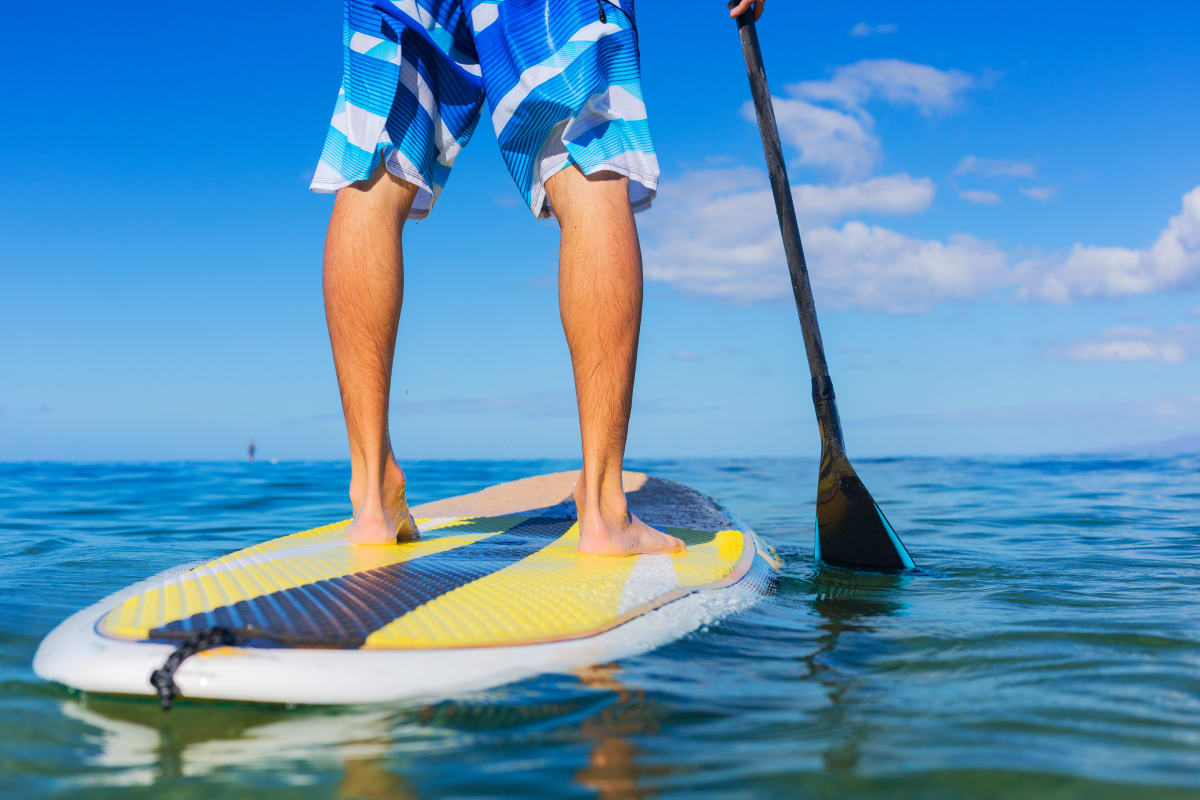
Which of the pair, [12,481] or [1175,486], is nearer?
[1175,486]

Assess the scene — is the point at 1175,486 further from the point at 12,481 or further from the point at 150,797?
the point at 12,481

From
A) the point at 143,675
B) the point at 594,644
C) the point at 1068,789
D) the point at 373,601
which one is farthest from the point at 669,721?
the point at 143,675

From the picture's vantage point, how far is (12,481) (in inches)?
348

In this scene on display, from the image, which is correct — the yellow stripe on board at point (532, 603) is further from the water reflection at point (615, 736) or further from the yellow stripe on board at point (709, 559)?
the water reflection at point (615, 736)

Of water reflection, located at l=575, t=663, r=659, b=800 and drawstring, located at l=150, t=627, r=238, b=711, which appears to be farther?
drawstring, located at l=150, t=627, r=238, b=711

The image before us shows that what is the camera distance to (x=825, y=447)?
2.87 meters

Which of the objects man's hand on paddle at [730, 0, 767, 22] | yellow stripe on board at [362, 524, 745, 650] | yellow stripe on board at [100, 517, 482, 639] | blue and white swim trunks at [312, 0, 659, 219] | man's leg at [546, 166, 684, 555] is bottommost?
yellow stripe on board at [362, 524, 745, 650]

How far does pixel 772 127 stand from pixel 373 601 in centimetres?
219

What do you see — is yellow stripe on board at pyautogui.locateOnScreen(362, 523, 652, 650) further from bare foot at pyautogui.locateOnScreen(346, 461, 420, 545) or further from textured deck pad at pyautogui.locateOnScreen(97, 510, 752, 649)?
bare foot at pyautogui.locateOnScreen(346, 461, 420, 545)

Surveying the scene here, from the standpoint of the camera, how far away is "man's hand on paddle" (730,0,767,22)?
2.85m

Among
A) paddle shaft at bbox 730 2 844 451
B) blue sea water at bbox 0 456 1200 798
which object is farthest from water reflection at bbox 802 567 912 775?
paddle shaft at bbox 730 2 844 451

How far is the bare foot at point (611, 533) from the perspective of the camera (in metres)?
2.12

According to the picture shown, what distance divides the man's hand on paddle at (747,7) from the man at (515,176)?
0.83 metres

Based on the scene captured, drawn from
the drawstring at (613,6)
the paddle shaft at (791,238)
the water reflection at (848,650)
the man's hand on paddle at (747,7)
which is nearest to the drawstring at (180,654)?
the water reflection at (848,650)
